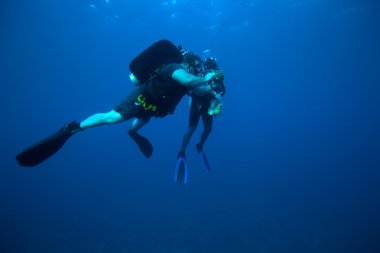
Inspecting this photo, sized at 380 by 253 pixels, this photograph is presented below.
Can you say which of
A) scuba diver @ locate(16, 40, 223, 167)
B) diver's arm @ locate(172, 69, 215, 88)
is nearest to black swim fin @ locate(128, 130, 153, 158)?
scuba diver @ locate(16, 40, 223, 167)

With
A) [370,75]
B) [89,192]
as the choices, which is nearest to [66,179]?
[89,192]

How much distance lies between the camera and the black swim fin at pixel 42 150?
14.6 feet

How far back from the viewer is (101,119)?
17.2 ft

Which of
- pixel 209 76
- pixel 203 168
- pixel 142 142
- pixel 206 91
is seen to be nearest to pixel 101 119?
pixel 142 142

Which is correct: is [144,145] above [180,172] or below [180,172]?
above

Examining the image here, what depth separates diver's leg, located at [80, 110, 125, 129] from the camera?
513 cm

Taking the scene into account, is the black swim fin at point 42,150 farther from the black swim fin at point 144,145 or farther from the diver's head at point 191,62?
the diver's head at point 191,62

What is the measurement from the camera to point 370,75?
62.6 m

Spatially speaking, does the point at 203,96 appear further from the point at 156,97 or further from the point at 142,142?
the point at 142,142

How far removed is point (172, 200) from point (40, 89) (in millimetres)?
55152

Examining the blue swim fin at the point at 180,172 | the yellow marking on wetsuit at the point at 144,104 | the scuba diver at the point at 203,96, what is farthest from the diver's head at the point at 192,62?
the blue swim fin at the point at 180,172

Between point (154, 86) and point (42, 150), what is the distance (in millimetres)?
2165

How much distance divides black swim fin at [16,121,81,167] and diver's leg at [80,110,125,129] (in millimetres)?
287

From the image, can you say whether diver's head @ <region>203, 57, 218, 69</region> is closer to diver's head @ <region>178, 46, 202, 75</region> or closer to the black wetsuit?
diver's head @ <region>178, 46, 202, 75</region>
